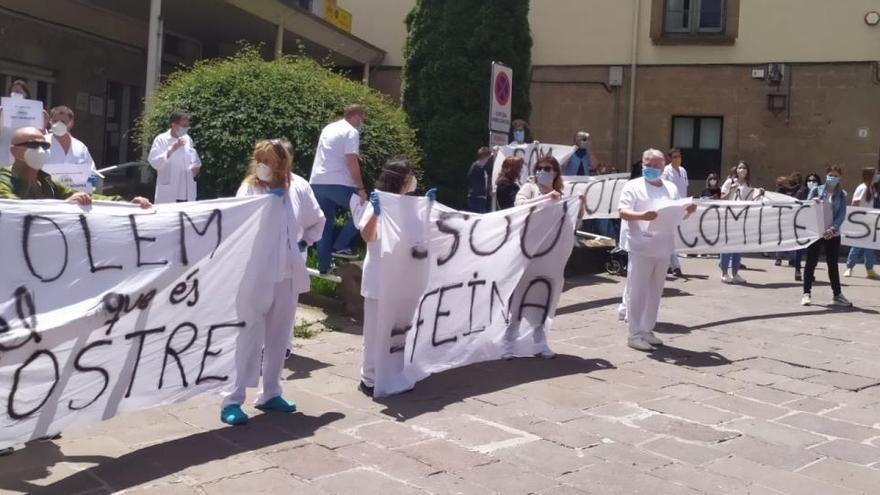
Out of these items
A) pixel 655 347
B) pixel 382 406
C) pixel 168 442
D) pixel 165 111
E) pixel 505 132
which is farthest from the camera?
pixel 505 132

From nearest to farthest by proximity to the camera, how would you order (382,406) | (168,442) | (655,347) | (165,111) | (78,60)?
(168,442) → (382,406) → (655,347) → (165,111) → (78,60)

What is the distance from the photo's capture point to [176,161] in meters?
10.3

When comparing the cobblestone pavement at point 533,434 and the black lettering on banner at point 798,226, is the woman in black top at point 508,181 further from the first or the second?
the black lettering on banner at point 798,226

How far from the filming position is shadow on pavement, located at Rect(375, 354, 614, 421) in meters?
6.51

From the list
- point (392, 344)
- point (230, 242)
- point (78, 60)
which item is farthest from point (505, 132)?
point (78, 60)

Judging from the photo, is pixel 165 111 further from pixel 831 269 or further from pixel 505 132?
pixel 831 269

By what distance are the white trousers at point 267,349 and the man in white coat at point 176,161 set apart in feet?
14.9

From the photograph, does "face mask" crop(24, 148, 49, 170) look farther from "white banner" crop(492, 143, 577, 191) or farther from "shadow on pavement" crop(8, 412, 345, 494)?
"white banner" crop(492, 143, 577, 191)

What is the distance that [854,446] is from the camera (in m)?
5.89

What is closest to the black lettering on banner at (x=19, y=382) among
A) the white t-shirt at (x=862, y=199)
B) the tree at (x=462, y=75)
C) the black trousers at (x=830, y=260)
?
the black trousers at (x=830, y=260)

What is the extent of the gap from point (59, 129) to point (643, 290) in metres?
5.34

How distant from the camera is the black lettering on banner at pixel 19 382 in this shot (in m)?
4.80

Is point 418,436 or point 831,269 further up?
point 831,269

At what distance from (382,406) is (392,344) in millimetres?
458
